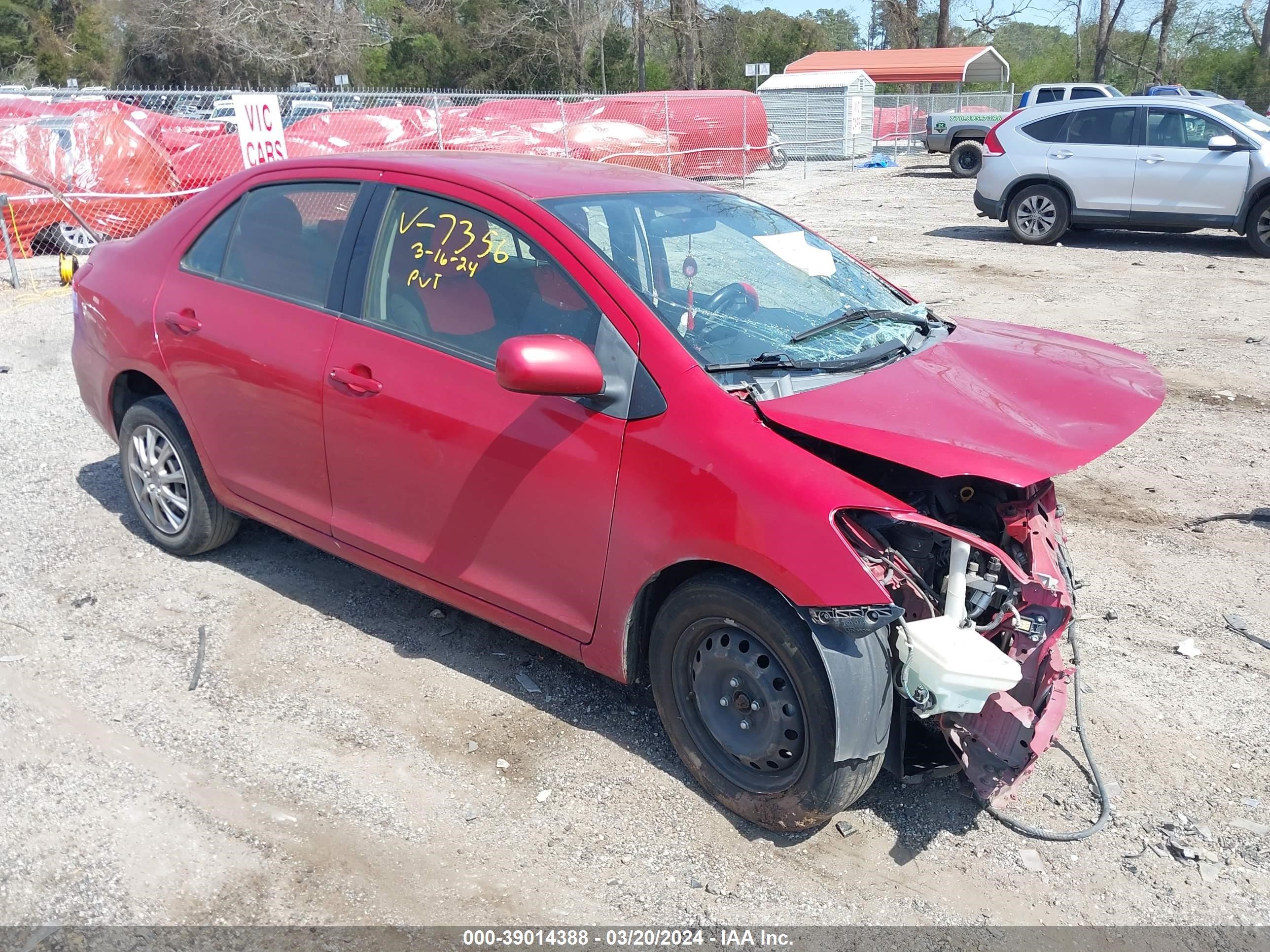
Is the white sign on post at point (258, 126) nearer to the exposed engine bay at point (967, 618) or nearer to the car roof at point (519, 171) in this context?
the car roof at point (519, 171)

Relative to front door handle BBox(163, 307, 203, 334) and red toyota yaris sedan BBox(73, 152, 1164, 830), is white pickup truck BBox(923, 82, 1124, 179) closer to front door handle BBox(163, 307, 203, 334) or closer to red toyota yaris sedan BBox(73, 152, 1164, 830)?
red toyota yaris sedan BBox(73, 152, 1164, 830)

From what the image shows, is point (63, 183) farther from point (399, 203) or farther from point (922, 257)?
point (399, 203)

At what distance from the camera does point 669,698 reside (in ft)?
10.6

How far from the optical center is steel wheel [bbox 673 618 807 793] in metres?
2.95

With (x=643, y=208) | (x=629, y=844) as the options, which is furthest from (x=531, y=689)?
(x=643, y=208)

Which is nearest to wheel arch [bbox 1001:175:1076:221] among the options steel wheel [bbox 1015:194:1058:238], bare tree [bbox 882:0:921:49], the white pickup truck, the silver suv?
the silver suv

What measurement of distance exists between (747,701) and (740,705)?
0.12ft

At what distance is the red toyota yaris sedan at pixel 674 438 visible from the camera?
2844 millimetres

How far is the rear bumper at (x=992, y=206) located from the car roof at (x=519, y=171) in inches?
449

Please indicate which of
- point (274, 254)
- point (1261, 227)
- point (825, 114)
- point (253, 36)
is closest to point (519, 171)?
point (274, 254)

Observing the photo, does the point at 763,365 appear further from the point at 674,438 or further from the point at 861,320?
the point at 861,320

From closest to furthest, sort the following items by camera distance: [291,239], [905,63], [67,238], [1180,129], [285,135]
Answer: [291,239] < [1180,129] < [67,238] < [285,135] < [905,63]

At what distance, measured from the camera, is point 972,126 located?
26422mm

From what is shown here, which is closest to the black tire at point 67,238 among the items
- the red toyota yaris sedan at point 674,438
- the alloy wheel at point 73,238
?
the alloy wheel at point 73,238
